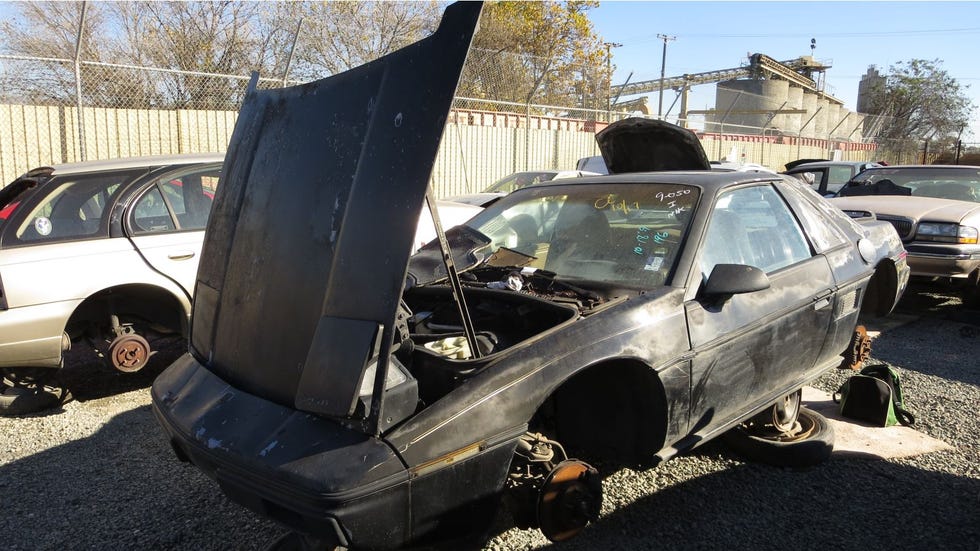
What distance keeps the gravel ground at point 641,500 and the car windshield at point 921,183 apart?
4817mm

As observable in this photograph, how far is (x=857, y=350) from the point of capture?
196 inches

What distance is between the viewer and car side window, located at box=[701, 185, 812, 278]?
3275 mm

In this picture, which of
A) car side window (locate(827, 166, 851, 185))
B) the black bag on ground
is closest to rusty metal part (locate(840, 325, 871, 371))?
the black bag on ground

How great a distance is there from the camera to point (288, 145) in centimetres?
256

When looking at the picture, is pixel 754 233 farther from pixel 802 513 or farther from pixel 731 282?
pixel 802 513

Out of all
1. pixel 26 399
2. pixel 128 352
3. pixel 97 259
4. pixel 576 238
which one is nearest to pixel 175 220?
pixel 97 259

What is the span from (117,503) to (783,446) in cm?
347

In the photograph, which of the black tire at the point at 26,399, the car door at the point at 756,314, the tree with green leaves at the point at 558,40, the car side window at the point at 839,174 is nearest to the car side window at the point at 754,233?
the car door at the point at 756,314

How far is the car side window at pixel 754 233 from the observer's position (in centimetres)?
328

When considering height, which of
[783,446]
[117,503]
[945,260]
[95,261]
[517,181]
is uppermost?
[517,181]

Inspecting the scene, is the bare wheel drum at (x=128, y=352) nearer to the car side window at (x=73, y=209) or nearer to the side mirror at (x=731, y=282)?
the car side window at (x=73, y=209)

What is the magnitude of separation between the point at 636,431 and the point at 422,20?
61.8 ft

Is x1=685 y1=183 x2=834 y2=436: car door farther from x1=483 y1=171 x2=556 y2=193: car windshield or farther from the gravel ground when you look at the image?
x1=483 y1=171 x2=556 y2=193: car windshield

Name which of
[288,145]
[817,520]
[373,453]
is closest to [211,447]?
[373,453]
